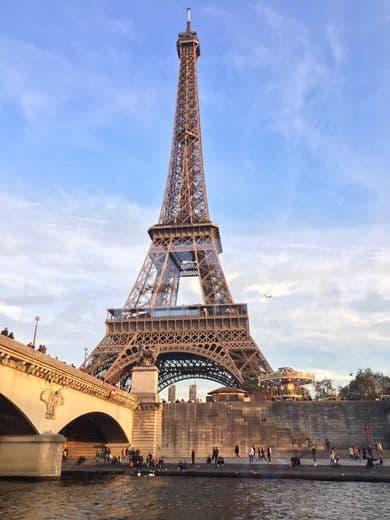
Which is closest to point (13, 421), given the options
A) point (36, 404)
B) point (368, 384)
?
point (36, 404)

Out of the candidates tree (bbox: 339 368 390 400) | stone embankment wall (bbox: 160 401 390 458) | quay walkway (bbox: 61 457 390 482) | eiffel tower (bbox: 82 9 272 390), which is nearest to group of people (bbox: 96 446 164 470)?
quay walkway (bbox: 61 457 390 482)

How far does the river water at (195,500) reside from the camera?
61.7 feet

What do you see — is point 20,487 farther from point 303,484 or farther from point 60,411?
point 303,484

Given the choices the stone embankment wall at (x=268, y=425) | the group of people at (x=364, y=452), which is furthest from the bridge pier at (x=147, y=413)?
the group of people at (x=364, y=452)

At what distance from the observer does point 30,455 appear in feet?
92.9

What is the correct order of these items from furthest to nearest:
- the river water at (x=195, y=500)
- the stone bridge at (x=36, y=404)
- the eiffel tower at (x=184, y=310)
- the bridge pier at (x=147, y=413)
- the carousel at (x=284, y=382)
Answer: the eiffel tower at (x=184, y=310)
the carousel at (x=284, y=382)
the bridge pier at (x=147, y=413)
the stone bridge at (x=36, y=404)
the river water at (x=195, y=500)

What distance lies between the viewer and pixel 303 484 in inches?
1137

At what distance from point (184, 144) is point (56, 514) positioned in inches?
3149

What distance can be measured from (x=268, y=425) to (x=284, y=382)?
29.4 feet

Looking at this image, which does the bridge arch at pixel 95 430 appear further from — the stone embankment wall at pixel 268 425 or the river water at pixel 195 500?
the river water at pixel 195 500

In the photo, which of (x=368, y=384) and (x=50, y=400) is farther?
(x=368, y=384)

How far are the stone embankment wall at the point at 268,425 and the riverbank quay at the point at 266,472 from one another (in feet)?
34.6

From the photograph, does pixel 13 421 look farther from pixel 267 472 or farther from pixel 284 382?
pixel 284 382

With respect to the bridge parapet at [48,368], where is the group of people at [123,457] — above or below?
below
